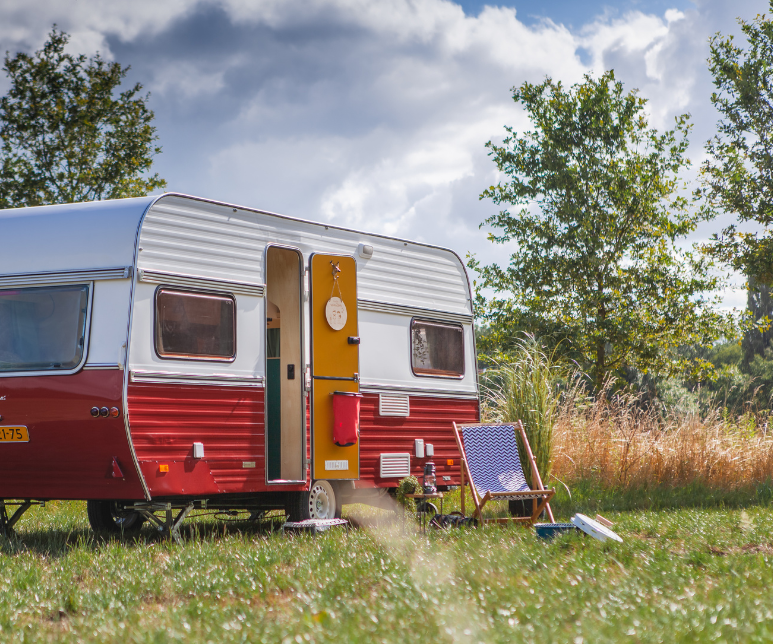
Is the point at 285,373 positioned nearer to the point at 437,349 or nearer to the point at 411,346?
the point at 411,346

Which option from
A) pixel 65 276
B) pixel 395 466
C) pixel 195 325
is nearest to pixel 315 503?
pixel 395 466

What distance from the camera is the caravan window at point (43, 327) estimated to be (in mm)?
6766

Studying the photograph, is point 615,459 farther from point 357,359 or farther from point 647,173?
point 647,173

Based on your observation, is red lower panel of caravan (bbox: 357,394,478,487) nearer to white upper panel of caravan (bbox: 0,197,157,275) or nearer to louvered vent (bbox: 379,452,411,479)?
louvered vent (bbox: 379,452,411,479)

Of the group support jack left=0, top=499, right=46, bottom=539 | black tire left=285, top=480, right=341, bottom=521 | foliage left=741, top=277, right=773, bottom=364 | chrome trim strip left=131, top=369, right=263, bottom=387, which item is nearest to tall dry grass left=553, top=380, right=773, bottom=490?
black tire left=285, top=480, right=341, bottom=521

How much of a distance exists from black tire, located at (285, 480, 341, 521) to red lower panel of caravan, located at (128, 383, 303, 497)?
25 cm

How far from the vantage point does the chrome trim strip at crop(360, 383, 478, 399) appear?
28.5 feet

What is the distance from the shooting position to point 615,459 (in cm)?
1120

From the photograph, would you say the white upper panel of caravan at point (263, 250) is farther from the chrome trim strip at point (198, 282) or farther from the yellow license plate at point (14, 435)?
the yellow license plate at point (14, 435)

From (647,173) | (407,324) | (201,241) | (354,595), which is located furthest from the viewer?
(647,173)

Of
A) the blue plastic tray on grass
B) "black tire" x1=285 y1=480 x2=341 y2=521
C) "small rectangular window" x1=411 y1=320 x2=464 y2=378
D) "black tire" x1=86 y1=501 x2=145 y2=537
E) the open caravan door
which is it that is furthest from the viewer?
"small rectangular window" x1=411 y1=320 x2=464 y2=378

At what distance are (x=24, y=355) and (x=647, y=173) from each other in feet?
41.3

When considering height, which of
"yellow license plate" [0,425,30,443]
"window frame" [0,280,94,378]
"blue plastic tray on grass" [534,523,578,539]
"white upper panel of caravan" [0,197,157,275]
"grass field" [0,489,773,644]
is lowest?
"grass field" [0,489,773,644]

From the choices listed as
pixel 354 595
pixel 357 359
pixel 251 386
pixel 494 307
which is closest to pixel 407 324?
pixel 357 359
